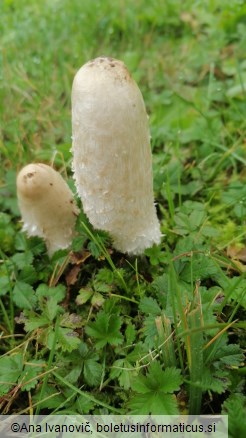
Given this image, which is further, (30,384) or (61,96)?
(61,96)

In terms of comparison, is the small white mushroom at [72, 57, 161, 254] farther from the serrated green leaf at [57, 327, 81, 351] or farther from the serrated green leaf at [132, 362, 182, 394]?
the serrated green leaf at [132, 362, 182, 394]

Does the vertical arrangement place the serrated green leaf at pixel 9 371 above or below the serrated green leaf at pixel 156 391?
below

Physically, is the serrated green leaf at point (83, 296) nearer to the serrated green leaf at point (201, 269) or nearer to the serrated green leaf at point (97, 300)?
the serrated green leaf at point (97, 300)

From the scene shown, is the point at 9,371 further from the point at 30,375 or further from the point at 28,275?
the point at 28,275

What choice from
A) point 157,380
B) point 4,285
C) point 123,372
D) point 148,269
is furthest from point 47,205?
point 157,380

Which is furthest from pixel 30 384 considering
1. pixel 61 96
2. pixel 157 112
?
pixel 61 96

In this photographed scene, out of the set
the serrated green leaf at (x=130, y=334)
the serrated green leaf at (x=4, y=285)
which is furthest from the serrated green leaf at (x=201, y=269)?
the serrated green leaf at (x=4, y=285)

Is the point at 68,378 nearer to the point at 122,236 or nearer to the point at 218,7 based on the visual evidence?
the point at 122,236
